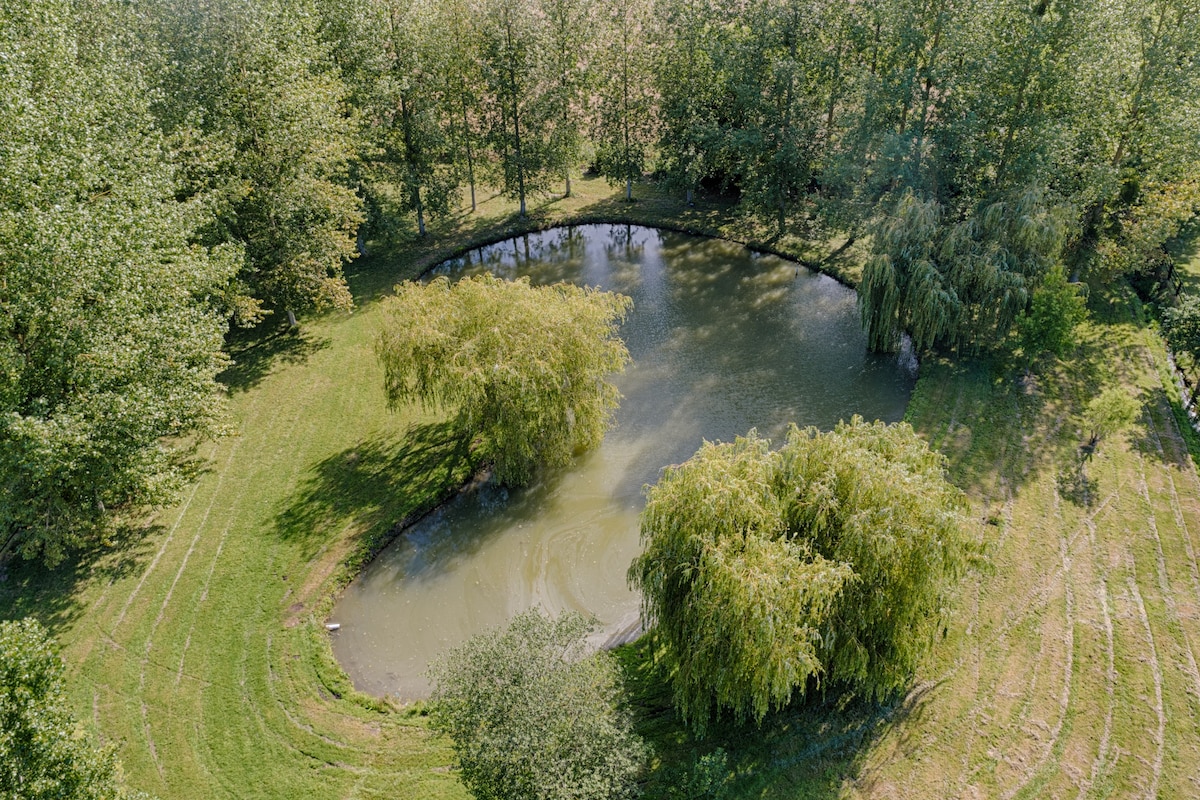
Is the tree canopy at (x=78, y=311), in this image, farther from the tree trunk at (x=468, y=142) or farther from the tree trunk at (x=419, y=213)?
the tree trunk at (x=468, y=142)

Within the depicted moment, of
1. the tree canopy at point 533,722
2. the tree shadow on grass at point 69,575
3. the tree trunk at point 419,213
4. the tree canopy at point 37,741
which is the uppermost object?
the tree trunk at point 419,213

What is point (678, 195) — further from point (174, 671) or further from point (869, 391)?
point (174, 671)

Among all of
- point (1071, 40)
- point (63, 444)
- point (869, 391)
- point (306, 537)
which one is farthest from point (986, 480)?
point (63, 444)

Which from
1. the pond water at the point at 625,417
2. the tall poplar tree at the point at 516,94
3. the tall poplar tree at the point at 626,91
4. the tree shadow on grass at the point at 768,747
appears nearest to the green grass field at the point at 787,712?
the tree shadow on grass at the point at 768,747

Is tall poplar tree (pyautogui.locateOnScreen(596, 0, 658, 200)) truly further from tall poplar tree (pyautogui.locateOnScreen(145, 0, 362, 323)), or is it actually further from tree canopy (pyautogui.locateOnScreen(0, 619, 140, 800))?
tree canopy (pyautogui.locateOnScreen(0, 619, 140, 800))

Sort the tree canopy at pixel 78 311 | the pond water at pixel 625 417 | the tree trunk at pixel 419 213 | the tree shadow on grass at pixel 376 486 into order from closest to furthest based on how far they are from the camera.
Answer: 1. the tree canopy at pixel 78 311
2. the pond water at pixel 625 417
3. the tree shadow on grass at pixel 376 486
4. the tree trunk at pixel 419 213

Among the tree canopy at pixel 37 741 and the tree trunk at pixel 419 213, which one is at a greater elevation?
the tree trunk at pixel 419 213
